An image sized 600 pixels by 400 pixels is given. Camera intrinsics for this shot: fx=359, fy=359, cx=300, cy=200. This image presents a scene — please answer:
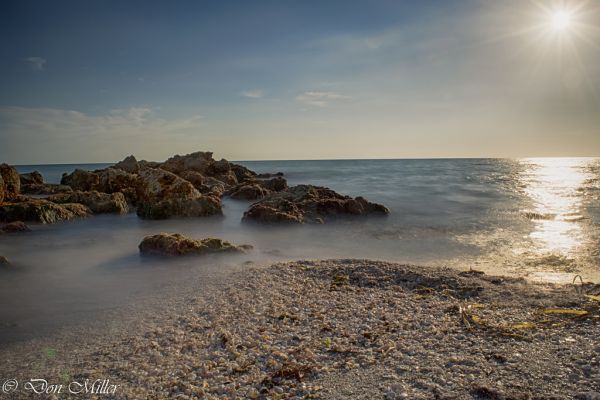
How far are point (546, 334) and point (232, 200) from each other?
1486 cm

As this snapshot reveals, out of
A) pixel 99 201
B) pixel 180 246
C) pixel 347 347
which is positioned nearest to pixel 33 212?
pixel 99 201

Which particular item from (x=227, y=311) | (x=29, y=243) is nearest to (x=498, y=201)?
(x=227, y=311)

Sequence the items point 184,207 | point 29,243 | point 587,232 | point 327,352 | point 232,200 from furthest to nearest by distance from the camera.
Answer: point 232,200 → point 184,207 → point 587,232 → point 29,243 → point 327,352

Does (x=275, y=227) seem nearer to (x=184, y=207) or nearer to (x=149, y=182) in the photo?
(x=184, y=207)

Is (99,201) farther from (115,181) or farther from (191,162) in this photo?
(191,162)

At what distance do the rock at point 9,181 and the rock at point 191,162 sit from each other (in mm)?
10083

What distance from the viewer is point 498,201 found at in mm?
17438

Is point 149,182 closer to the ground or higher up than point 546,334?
higher up

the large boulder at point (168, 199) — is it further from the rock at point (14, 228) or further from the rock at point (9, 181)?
the rock at point (9, 181)

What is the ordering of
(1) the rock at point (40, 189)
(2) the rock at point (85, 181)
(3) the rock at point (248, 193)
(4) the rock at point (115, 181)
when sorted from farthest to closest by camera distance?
(1) the rock at point (40, 189)
(2) the rock at point (85, 181)
(3) the rock at point (248, 193)
(4) the rock at point (115, 181)

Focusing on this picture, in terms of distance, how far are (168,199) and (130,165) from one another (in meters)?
11.3

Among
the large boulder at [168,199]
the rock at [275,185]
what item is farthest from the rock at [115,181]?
the rock at [275,185]

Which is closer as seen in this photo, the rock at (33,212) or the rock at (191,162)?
the rock at (33,212)

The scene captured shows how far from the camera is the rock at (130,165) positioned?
874 inches
